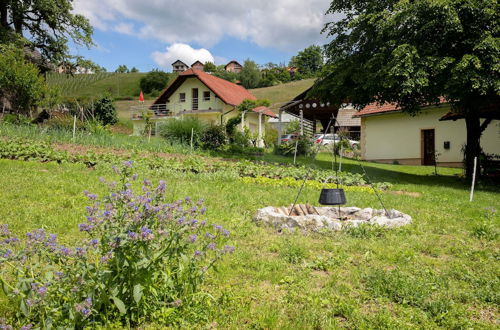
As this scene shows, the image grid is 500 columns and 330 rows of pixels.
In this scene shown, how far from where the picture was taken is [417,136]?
2189cm

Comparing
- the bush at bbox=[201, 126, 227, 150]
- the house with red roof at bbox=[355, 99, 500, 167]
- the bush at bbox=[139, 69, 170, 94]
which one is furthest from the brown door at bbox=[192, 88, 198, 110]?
the bush at bbox=[139, 69, 170, 94]

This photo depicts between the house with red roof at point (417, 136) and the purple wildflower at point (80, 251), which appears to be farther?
the house with red roof at point (417, 136)

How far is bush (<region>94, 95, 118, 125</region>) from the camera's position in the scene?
29.5 m

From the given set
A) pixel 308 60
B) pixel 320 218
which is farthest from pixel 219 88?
pixel 308 60

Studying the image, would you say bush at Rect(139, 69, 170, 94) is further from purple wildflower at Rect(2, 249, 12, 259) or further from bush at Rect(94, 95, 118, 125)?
purple wildflower at Rect(2, 249, 12, 259)

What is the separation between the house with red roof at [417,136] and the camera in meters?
19.8

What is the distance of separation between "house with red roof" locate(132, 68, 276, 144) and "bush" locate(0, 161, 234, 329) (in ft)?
89.8

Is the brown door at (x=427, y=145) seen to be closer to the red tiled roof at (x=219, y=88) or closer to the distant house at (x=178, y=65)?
the red tiled roof at (x=219, y=88)

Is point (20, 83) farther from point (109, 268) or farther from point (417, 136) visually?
point (417, 136)

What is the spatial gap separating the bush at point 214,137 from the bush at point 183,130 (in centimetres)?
37

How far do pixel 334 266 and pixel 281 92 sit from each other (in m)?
70.3

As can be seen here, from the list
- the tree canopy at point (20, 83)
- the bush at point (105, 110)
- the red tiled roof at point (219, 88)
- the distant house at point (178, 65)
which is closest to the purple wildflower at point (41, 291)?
the tree canopy at point (20, 83)

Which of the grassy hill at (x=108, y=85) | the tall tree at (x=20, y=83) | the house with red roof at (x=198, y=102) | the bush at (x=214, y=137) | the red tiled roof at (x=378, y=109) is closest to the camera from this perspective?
the tall tree at (x=20, y=83)

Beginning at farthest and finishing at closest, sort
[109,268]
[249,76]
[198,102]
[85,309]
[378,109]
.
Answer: [249,76]
[198,102]
[378,109]
[109,268]
[85,309]
